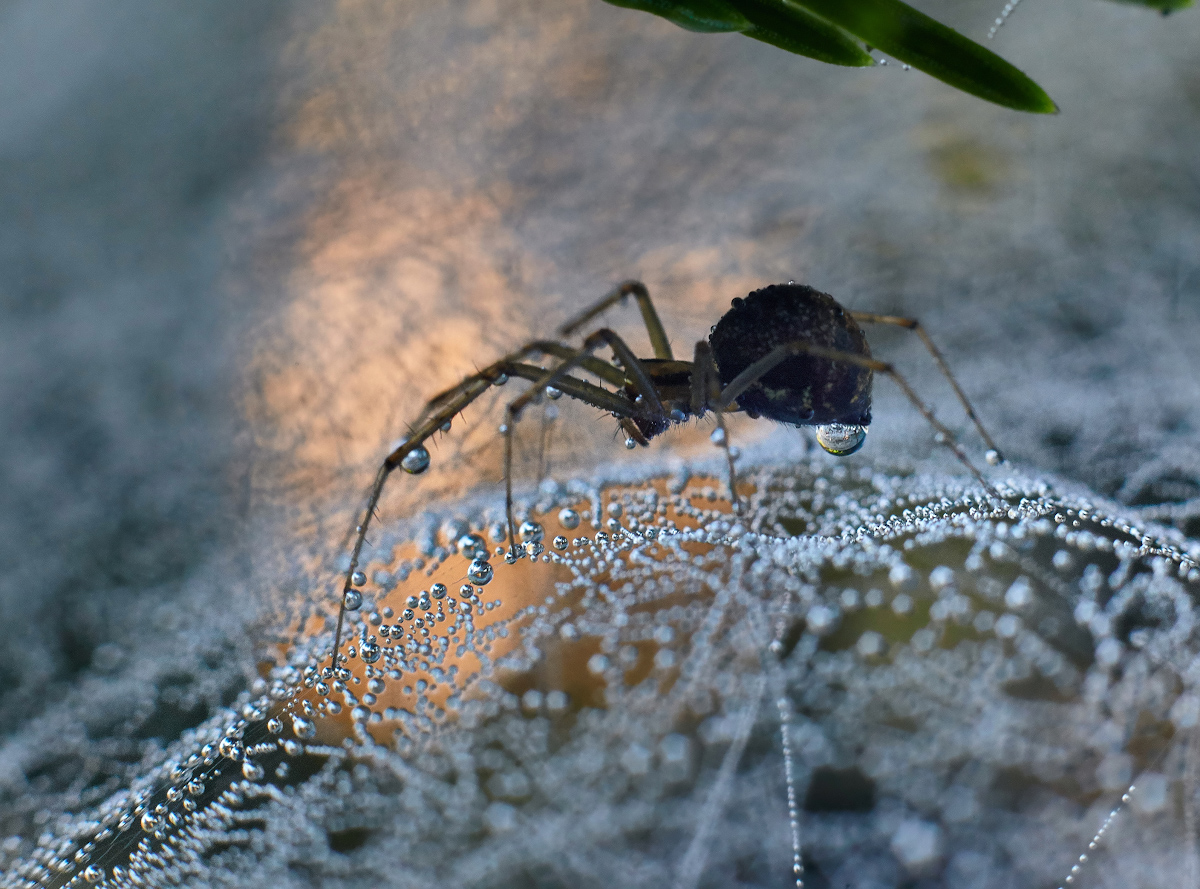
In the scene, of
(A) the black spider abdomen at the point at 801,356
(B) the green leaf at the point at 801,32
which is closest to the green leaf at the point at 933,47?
(B) the green leaf at the point at 801,32

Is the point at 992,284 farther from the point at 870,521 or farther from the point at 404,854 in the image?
the point at 404,854

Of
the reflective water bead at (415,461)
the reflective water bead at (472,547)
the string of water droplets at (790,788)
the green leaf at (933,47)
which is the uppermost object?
the green leaf at (933,47)

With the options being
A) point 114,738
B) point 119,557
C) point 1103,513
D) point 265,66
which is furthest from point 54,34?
point 1103,513

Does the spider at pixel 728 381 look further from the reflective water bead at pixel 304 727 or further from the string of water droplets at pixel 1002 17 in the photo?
the string of water droplets at pixel 1002 17

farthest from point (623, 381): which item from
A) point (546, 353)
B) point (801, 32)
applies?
point (801, 32)

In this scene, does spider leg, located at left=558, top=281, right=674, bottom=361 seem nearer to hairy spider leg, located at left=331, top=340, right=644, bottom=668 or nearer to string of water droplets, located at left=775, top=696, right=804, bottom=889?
hairy spider leg, located at left=331, top=340, right=644, bottom=668

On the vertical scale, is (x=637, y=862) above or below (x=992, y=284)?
below
